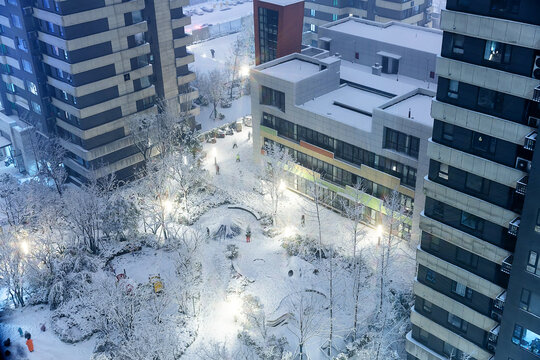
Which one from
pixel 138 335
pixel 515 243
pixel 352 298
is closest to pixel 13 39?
pixel 138 335

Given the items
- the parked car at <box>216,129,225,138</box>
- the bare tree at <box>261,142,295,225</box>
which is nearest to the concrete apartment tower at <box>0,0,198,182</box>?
the parked car at <box>216,129,225,138</box>

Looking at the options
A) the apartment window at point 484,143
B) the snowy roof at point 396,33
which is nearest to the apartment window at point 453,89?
the apartment window at point 484,143

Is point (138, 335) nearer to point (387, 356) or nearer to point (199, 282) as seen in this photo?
point (199, 282)

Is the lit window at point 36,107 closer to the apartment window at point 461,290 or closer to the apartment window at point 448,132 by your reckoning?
the apartment window at point 448,132

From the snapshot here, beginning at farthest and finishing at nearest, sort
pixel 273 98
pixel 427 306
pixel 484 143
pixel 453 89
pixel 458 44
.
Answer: pixel 273 98, pixel 427 306, pixel 453 89, pixel 484 143, pixel 458 44

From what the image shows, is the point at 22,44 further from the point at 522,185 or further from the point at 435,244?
the point at 522,185

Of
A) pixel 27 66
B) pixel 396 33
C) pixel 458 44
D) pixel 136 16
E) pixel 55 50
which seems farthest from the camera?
pixel 396 33

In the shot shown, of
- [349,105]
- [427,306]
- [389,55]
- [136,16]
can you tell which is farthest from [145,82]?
[427,306]
